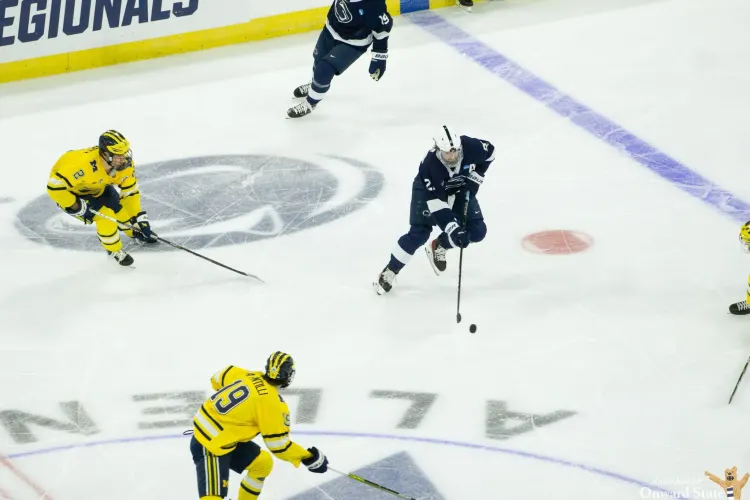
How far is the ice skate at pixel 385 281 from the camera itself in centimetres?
634

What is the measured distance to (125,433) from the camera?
530 cm

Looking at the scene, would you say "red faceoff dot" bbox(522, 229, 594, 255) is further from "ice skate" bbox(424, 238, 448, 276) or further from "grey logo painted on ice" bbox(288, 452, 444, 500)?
"grey logo painted on ice" bbox(288, 452, 444, 500)

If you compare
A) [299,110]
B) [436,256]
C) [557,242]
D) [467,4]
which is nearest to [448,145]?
[436,256]

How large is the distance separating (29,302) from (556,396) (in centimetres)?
294

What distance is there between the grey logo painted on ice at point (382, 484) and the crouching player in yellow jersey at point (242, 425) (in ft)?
1.27

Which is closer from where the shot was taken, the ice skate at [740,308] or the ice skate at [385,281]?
the ice skate at [740,308]

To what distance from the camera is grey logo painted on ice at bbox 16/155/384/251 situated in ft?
23.5

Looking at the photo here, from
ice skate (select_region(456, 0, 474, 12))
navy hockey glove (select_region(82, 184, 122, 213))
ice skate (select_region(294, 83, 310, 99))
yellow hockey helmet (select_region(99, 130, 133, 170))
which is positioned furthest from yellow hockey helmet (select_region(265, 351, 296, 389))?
ice skate (select_region(456, 0, 474, 12))

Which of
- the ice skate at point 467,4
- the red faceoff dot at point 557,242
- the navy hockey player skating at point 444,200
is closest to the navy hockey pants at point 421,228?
the navy hockey player skating at point 444,200

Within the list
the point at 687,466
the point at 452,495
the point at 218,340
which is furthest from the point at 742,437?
the point at 218,340

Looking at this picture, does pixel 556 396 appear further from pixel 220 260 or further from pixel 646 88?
pixel 646 88

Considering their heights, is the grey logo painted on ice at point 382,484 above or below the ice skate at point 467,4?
below

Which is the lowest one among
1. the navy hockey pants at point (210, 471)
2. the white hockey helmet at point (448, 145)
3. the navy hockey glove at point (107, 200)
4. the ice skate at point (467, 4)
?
the navy hockey glove at point (107, 200)

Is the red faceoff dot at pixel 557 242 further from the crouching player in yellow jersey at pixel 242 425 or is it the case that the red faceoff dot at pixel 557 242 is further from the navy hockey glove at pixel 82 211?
the crouching player in yellow jersey at pixel 242 425
